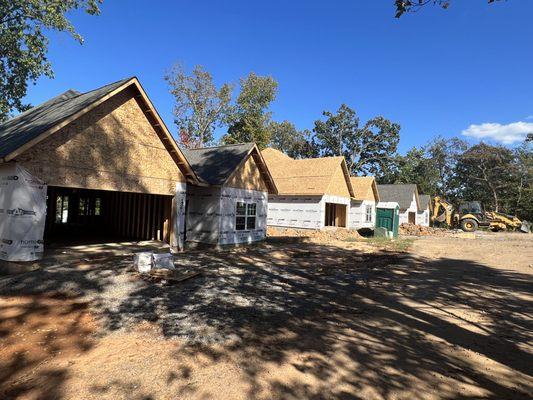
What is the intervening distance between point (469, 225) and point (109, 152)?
125 ft

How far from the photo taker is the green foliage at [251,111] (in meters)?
49.6

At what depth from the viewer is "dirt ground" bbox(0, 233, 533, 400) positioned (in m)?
4.78

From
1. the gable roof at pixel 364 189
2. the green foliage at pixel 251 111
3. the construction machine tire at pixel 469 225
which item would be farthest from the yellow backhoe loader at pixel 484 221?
the green foliage at pixel 251 111

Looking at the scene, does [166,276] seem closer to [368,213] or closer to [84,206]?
[84,206]

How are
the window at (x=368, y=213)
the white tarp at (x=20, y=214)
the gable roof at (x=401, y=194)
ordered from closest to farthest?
the white tarp at (x=20, y=214) < the window at (x=368, y=213) < the gable roof at (x=401, y=194)

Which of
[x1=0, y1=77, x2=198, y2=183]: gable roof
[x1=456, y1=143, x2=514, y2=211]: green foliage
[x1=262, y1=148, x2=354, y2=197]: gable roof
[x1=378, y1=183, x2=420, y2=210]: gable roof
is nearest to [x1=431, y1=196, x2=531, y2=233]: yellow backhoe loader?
[x1=378, y1=183, x2=420, y2=210]: gable roof

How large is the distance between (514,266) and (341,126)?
5219 cm

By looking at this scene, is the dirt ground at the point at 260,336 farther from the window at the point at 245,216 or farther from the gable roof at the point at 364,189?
the gable roof at the point at 364,189

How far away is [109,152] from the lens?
1305 centimetres

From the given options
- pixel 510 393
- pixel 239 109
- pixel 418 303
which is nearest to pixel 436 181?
pixel 239 109

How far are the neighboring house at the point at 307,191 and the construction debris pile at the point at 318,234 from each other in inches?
18.7

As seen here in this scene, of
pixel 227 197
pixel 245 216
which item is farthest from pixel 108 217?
pixel 245 216

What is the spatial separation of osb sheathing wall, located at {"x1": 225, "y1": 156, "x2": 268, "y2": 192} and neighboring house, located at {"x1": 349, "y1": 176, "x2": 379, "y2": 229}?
15.6m

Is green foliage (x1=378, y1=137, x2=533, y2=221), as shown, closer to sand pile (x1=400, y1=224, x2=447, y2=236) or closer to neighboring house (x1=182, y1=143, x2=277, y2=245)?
sand pile (x1=400, y1=224, x2=447, y2=236)
